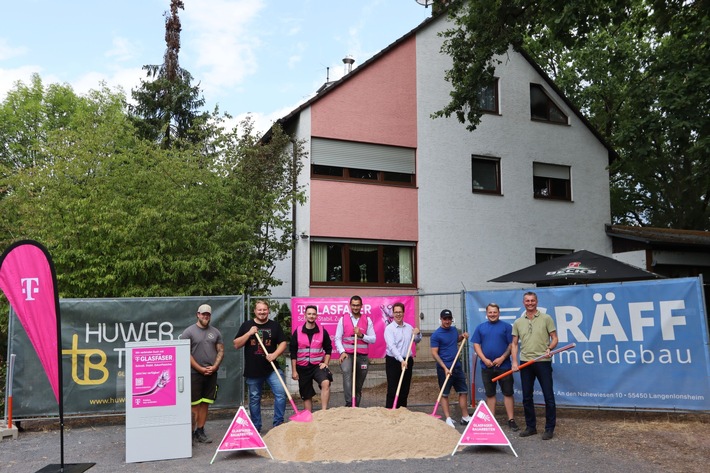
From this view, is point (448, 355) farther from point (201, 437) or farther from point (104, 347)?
point (104, 347)

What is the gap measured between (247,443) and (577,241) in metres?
14.7

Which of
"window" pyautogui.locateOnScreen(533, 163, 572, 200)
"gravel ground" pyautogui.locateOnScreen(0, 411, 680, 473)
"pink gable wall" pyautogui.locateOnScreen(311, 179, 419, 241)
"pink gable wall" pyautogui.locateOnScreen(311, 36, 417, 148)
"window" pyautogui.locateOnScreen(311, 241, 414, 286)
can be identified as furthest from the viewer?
"window" pyautogui.locateOnScreen(533, 163, 572, 200)

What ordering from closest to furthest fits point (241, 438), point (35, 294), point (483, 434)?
1. point (35, 294)
2. point (241, 438)
3. point (483, 434)

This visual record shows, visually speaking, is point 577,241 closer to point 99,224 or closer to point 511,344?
point 511,344

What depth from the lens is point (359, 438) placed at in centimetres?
760

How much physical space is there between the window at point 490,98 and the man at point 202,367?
12922 millimetres

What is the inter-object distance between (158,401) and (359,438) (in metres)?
2.44

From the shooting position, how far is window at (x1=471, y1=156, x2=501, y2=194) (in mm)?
18547

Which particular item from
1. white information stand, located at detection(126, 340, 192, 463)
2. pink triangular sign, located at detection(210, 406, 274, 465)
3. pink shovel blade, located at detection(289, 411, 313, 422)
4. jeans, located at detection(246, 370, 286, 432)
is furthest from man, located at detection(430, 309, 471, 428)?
white information stand, located at detection(126, 340, 192, 463)

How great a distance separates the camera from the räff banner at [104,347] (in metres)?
9.45

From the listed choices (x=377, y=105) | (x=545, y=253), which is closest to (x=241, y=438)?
(x=377, y=105)

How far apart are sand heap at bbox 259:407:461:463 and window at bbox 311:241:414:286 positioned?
8.28m

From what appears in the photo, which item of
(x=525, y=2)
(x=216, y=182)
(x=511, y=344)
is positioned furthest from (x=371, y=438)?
(x=525, y=2)

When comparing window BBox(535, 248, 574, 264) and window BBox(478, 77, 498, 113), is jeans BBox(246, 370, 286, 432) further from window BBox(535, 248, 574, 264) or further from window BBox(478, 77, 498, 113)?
window BBox(478, 77, 498, 113)
